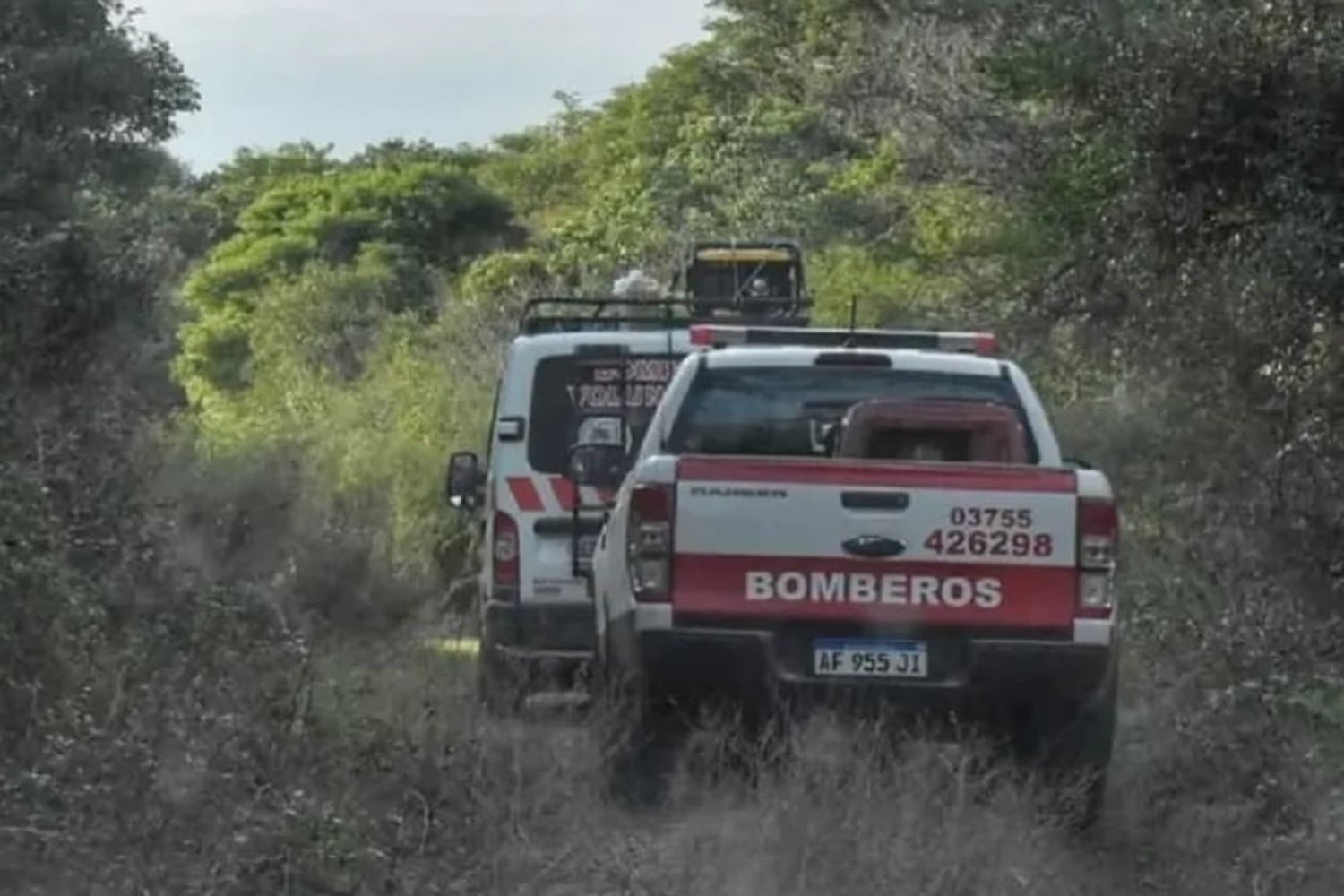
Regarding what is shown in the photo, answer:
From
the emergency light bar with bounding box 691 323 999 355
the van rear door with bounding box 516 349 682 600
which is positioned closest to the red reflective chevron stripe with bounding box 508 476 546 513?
the van rear door with bounding box 516 349 682 600

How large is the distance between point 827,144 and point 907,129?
27.9ft

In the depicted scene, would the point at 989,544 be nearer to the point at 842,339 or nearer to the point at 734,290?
the point at 842,339

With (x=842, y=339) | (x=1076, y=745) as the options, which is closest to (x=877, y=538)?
(x=1076, y=745)

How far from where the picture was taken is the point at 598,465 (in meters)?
12.0

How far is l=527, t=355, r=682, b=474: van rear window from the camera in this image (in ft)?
43.7

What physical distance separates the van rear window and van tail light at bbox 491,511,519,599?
0.32m

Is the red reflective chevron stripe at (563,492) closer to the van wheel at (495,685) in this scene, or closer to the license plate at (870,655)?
the van wheel at (495,685)

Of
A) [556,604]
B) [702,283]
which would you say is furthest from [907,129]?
[556,604]

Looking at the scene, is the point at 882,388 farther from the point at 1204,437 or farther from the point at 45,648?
the point at 1204,437

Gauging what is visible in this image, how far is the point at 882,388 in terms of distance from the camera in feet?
34.2

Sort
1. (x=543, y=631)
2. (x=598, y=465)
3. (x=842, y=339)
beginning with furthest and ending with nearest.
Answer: (x=543, y=631) → (x=598, y=465) → (x=842, y=339)

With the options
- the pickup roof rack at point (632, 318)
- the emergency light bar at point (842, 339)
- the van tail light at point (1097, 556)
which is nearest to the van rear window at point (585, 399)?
the pickup roof rack at point (632, 318)

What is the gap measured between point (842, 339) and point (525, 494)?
102 inches

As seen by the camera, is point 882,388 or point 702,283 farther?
point 702,283
